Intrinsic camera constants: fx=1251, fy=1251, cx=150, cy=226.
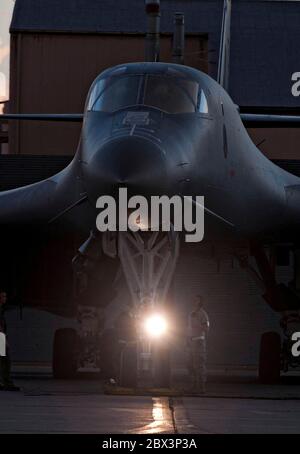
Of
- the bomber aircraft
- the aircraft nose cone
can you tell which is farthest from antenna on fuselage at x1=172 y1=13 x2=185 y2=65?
the aircraft nose cone

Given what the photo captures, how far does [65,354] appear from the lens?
22.4 metres

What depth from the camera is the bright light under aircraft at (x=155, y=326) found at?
15.4 m

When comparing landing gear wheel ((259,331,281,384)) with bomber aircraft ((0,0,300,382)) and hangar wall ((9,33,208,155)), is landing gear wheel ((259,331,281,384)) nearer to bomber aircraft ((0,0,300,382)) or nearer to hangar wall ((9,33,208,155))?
bomber aircraft ((0,0,300,382))

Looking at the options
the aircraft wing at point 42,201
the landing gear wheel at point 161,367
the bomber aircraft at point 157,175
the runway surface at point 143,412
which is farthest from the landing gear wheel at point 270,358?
the landing gear wheel at point 161,367

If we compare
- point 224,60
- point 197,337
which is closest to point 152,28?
point 197,337

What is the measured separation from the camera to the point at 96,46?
40281 mm

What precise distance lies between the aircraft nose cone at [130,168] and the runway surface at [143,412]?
2.49 metres

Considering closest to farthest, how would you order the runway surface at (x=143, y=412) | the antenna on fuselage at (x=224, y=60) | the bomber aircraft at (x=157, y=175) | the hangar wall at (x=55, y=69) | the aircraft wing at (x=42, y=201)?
the runway surface at (x=143, y=412) → the bomber aircraft at (x=157, y=175) → the aircraft wing at (x=42, y=201) → the antenna on fuselage at (x=224, y=60) → the hangar wall at (x=55, y=69)

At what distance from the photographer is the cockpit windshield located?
16.3 meters

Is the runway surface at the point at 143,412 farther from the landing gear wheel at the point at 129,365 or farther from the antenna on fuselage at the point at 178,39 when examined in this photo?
the antenna on fuselage at the point at 178,39

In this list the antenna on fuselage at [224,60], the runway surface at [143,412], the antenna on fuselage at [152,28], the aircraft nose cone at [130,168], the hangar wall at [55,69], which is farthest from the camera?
the hangar wall at [55,69]

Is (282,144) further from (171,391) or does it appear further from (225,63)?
(171,391)

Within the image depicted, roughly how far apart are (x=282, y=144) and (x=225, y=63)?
12.0m
